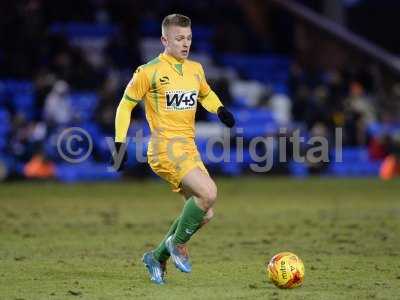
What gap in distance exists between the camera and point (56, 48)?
23.6m

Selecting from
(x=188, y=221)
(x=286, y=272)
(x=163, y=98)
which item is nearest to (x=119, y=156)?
(x=163, y=98)

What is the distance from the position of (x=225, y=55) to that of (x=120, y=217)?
12295mm

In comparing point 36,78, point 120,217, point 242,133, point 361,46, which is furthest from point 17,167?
point 361,46

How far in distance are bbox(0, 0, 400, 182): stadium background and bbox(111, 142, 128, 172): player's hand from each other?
465 inches

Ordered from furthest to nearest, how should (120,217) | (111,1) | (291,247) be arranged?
(111,1), (120,217), (291,247)

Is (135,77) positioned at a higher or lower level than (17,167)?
higher

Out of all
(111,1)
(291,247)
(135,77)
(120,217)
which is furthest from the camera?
(111,1)

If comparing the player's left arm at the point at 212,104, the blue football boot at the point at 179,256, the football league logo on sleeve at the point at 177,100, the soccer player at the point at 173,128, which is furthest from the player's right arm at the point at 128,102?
the blue football boot at the point at 179,256

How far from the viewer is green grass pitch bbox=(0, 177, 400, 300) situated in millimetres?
8617

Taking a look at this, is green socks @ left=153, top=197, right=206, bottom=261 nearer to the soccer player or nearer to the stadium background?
the soccer player

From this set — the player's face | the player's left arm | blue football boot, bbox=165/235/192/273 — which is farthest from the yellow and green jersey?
blue football boot, bbox=165/235/192/273

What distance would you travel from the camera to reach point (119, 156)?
8781mm

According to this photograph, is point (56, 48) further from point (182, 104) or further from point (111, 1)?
point (182, 104)

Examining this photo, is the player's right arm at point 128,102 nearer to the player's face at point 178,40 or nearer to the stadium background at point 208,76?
the player's face at point 178,40
